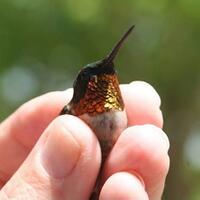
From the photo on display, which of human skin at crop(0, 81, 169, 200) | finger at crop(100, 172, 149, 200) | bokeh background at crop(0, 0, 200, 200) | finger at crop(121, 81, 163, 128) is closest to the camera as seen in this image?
finger at crop(100, 172, 149, 200)

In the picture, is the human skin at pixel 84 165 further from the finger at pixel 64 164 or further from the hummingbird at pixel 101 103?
the hummingbird at pixel 101 103

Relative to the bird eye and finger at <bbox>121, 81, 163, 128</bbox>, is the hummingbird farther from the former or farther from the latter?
finger at <bbox>121, 81, 163, 128</bbox>

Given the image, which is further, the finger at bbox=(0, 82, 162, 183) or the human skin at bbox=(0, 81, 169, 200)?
the finger at bbox=(0, 82, 162, 183)

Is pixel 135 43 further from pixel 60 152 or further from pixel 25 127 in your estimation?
pixel 60 152

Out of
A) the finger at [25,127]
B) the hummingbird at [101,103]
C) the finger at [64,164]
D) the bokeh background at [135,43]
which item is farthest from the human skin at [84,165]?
the bokeh background at [135,43]

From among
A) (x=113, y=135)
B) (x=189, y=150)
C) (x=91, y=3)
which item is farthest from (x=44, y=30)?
(x=113, y=135)

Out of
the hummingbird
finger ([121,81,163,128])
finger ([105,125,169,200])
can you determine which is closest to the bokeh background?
finger ([121,81,163,128])

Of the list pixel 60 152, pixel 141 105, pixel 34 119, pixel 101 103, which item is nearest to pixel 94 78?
pixel 101 103
